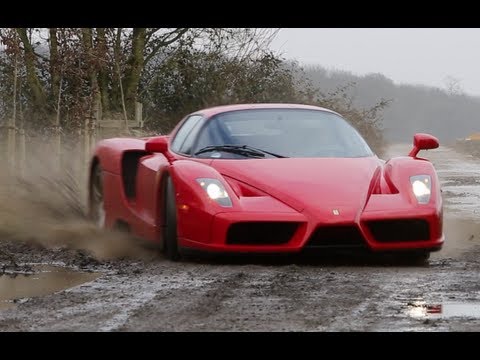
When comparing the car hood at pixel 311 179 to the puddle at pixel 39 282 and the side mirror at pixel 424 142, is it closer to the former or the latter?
the side mirror at pixel 424 142

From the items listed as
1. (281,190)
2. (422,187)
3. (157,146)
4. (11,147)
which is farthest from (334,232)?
(11,147)

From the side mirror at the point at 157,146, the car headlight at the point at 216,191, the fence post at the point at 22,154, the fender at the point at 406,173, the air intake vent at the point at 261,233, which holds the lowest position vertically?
the fence post at the point at 22,154

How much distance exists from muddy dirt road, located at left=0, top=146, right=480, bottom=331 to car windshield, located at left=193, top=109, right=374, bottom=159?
3.43 feet

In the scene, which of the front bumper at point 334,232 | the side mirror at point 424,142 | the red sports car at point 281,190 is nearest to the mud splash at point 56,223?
the red sports car at point 281,190

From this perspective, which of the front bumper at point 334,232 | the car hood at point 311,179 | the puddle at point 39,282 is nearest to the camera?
the puddle at point 39,282

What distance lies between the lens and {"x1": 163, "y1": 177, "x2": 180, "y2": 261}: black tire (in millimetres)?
8930

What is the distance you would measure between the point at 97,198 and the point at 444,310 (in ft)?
19.8

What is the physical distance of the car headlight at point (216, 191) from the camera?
866 centimetres

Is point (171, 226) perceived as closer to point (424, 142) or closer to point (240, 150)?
point (240, 150)

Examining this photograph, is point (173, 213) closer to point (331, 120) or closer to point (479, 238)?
point (331, 120)

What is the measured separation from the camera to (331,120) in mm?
10156

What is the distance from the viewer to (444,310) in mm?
6254

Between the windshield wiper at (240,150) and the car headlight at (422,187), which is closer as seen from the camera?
the car headlight at (422,187)
